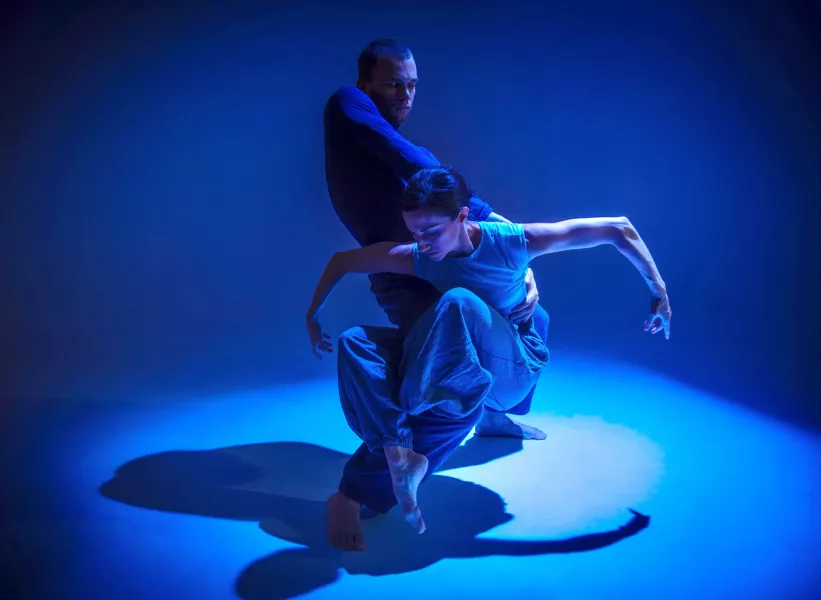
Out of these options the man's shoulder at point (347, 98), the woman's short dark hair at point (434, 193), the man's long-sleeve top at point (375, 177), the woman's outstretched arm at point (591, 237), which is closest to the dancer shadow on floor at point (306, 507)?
the man's long-sleeve top at point (375, 177)

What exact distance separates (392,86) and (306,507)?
44.6 inches

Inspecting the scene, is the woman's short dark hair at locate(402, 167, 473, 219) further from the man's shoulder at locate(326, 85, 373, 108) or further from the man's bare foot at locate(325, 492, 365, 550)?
the man's bare foot at locate(325, 492, 365, 550)

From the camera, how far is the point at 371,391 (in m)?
1.74

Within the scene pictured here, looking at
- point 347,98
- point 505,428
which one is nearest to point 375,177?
point 347,98

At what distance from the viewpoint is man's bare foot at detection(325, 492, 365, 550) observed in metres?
1.74

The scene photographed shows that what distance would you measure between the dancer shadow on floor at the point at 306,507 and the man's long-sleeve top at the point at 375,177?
50cm

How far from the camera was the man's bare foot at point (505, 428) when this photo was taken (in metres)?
2.38

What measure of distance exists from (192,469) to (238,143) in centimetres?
212

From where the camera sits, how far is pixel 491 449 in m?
2.33

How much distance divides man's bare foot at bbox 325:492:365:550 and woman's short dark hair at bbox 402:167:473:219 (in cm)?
71

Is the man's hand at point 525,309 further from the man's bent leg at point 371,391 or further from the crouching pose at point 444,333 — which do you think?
the man's bent leg at point 371,391

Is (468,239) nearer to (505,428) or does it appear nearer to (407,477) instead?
(407,477)

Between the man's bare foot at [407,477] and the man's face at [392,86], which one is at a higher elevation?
the man's face at [392,86]

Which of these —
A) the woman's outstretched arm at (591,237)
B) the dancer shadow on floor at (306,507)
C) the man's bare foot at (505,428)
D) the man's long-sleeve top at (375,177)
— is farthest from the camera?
the man's bare foot at (505,428)
